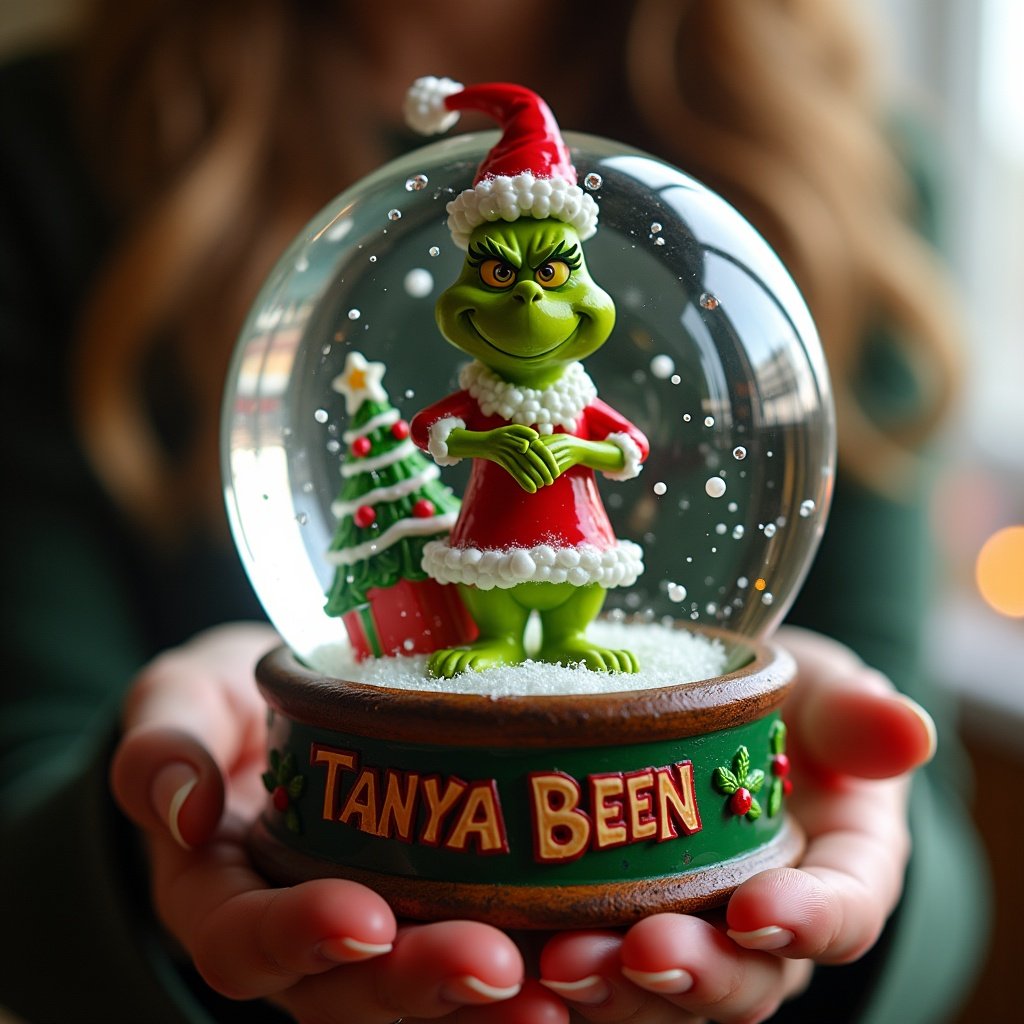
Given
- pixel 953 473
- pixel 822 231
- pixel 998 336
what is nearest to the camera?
pixel 822 231

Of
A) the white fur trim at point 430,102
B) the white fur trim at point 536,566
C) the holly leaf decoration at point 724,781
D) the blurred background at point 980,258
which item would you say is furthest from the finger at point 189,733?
the blurred background at point 980,258

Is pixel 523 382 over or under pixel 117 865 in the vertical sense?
over

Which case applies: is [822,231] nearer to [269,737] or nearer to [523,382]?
[523,382]

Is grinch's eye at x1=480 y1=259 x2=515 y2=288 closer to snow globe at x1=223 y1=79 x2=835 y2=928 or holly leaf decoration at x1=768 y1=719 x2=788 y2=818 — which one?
snow globe at x1=223 y1=79 x2=835 y2=928

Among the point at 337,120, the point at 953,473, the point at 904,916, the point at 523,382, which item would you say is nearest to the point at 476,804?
the point at 523,382

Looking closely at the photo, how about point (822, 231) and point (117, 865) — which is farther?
point (822, 231)

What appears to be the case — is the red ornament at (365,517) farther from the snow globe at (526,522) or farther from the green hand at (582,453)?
the green hand at (582,453)

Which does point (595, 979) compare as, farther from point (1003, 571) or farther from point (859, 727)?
point (1003, 571)

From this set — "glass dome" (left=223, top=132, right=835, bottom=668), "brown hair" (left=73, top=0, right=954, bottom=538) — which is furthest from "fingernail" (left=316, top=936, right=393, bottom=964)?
"brown hair" (left=73, top=0, right=954, bottom=538)
